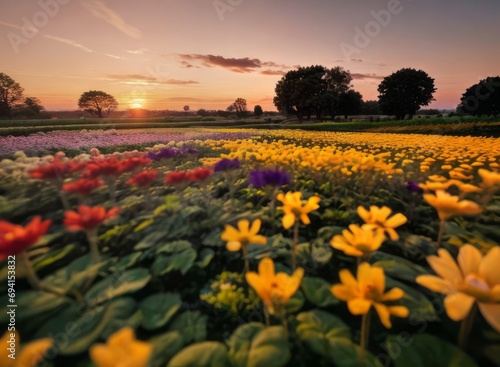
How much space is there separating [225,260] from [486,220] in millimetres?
2097

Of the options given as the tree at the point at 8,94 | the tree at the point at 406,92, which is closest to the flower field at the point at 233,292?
the tree at the point at 406,92

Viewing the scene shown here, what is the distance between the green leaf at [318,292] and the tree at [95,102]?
87.2 meters

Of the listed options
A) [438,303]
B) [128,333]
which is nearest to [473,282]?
[438,303]

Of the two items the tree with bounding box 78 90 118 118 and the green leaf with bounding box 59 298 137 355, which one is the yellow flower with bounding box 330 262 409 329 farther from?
the tree with bounding box 78 90 118 118

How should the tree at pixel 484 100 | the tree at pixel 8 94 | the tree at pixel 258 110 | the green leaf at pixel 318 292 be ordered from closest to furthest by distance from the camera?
1. the green leaf at pixel 318 292
2. the tree at pixel 484 100
3. the tree at pixel 8 94
4. the tree at pixel 258 110

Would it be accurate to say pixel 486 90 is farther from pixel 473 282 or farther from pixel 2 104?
pixel 2 104

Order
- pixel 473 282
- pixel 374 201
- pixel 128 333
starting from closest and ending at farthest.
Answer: pixel 128 333, pixel 473 282, pixel 374 201

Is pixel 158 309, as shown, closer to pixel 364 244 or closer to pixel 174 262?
pixel 174 262

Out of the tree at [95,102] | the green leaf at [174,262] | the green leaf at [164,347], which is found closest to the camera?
the green leaf at [164,347]

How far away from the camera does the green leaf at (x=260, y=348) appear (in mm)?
911

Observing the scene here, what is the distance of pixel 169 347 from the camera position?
0.99 m

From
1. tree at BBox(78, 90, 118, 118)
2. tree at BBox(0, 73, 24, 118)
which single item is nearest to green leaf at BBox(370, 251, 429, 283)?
tree at BBox(0, 73, 24, 118)

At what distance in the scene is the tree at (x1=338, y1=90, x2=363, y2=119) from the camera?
2864 inches

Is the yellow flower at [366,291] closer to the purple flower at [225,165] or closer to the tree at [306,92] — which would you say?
the purple flower at [225,165]
